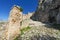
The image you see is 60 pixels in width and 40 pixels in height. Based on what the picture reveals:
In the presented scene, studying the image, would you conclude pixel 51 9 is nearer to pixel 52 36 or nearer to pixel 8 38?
pixel 8 38

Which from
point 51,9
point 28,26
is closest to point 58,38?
point 28,26

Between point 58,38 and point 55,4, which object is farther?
point 55,4

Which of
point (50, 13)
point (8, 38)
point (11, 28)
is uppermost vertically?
point (50, 13)

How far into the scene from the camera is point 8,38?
80.3ft

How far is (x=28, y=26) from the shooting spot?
22.4 metres

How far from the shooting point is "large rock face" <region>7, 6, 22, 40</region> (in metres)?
24.2

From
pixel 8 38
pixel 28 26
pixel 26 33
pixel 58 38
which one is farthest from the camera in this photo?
pixel 8 38

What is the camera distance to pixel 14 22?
24.9 metres

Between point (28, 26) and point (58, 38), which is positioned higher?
point (28, 26)

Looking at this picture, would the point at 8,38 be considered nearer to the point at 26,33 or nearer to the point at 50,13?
the point at 26,33

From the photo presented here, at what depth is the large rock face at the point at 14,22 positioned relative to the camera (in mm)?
24216

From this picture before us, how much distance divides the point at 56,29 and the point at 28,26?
411 cm

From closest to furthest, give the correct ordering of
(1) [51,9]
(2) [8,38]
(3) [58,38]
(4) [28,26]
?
(3) [58,38] → (4) [28,26] → (2) [8,38] → (1) [51,9]

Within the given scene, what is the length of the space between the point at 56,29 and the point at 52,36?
2852mm
